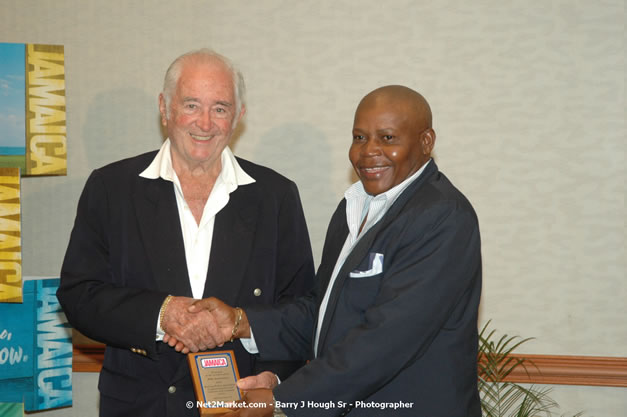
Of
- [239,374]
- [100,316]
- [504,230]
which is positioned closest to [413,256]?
[239,374]

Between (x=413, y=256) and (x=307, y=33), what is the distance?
6.78ft

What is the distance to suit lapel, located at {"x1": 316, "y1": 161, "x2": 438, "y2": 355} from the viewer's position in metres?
1.98

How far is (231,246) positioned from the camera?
2414mm

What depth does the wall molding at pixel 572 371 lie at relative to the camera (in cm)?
334

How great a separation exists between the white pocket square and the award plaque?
0.57 meters

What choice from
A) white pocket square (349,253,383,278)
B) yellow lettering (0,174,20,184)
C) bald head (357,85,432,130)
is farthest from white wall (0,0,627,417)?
white pocket square (349,253,383,278)

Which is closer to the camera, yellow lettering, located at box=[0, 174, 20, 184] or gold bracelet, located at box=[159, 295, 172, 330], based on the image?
gold bracelet, located at box=[159, 295, 172, 330]

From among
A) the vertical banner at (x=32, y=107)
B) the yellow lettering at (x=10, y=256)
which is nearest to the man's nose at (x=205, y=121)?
the vertical banner at (x=32, y=107)

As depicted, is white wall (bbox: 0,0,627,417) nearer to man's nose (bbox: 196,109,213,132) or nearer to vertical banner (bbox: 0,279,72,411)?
vertical banner (bbox: 0,279,72,411)

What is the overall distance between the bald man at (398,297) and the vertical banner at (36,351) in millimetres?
1671

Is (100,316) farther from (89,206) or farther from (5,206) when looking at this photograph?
(5,206)

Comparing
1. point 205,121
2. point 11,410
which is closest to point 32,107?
point 205,121

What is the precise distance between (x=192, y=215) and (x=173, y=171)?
186 millimetres

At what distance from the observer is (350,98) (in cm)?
356
